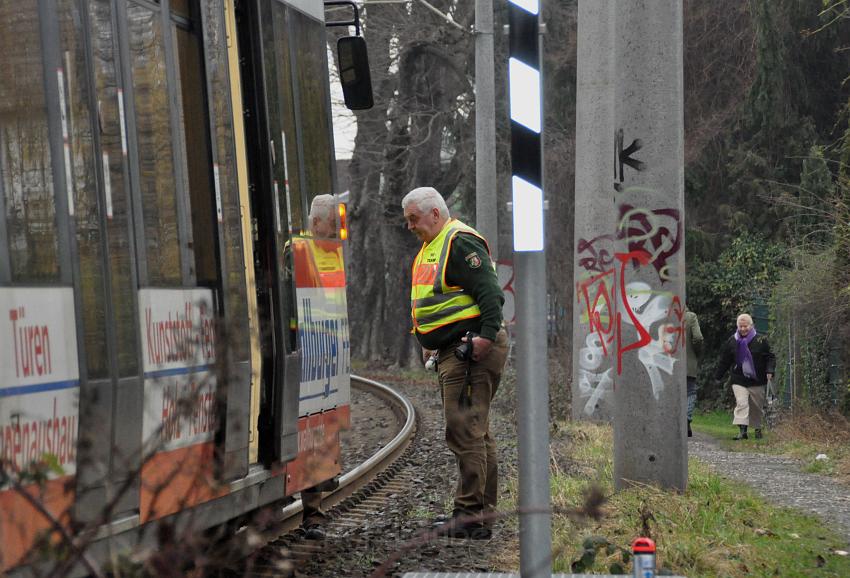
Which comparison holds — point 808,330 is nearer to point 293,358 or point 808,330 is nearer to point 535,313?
point 293,358

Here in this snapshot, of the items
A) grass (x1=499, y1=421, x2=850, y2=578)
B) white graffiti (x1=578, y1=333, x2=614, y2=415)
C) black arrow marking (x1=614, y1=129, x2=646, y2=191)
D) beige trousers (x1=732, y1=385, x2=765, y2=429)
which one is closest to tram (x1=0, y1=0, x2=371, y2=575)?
grass (x1=499, y1=421, x2=850, y2=578)

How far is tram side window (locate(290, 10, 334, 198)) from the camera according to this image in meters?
7.87

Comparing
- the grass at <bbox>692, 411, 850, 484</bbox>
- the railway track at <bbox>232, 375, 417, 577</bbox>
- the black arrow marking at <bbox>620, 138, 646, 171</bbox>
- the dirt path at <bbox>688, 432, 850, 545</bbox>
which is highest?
the black arrow marking at <bbox>620, 138, 646, 171</bbox>

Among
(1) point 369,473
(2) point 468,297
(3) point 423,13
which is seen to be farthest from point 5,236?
(3) point 423,13

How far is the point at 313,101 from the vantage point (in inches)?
319

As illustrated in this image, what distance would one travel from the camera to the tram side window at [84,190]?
5.14 m

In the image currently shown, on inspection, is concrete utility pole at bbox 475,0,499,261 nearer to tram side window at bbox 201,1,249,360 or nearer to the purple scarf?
the purple scarf

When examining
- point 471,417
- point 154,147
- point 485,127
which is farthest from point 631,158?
point 485,127

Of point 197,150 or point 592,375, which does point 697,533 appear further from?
point 592,375

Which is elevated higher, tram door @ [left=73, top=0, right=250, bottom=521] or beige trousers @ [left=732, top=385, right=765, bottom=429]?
tram door @ [left=73, top=0, right=250, bottom=521]

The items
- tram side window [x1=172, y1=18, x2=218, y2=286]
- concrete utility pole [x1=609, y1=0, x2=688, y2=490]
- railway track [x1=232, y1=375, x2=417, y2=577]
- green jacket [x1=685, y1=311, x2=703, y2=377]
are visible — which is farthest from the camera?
green jacket [x1=685, y1=311, x2=703, y2=377]

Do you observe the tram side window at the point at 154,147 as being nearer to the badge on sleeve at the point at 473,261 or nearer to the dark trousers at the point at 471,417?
the badge on sleeve at the point at 473,261

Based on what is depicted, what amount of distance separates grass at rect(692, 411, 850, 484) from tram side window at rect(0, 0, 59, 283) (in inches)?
332

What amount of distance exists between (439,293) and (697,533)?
191 cm
